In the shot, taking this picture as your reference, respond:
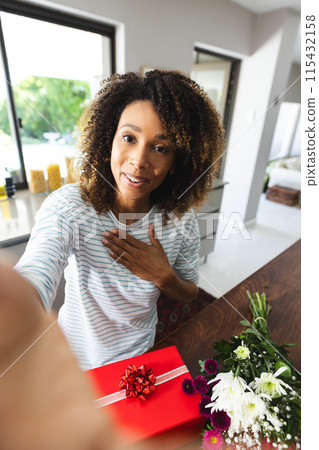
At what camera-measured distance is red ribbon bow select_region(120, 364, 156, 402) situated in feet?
0.97

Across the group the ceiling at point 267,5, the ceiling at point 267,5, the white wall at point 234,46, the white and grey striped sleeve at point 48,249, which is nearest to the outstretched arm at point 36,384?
the white and grey striped sleeve at point 48,249

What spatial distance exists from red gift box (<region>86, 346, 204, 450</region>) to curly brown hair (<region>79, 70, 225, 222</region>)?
252 mm

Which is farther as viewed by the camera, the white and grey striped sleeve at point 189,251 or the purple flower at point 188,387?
the white and grey striped sleeve at point 189,251

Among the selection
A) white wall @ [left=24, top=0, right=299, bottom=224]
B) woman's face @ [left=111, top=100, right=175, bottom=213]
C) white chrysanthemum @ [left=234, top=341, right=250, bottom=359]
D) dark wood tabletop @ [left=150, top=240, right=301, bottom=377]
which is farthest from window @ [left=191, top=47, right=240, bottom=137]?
white chrysanthemum @ [left=234, top=341, right=250, bottom=359]

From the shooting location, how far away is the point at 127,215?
0.44 metres

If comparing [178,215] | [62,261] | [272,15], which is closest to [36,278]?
[62,261]

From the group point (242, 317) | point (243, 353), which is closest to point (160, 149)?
point (243, 353)

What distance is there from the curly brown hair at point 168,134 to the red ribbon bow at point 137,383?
244mm

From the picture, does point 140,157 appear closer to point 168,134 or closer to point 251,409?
point 168,134

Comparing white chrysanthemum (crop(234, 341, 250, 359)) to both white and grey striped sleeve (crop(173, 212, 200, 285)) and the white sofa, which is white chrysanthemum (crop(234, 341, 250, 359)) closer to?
white and grey striped sleeve (crop(173, 212, 200, 285))

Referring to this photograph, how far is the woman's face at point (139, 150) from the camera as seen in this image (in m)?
0.31

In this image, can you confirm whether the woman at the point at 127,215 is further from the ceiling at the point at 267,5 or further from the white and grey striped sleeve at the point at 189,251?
the ceiling at the point at 267,5

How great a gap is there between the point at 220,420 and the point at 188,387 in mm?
65
